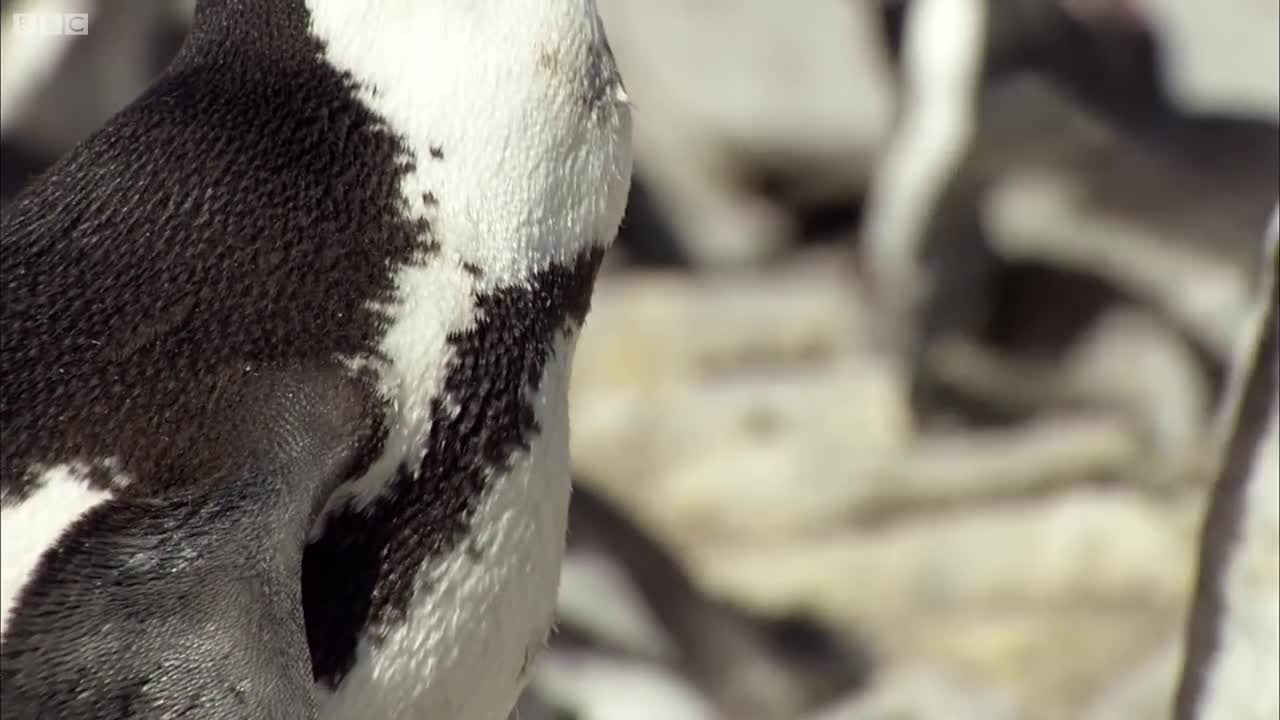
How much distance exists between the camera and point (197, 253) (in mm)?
1263

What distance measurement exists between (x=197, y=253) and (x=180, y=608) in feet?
0.75

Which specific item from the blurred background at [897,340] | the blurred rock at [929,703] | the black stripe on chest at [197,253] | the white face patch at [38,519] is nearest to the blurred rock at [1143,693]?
A: the blurred background at [897,340]

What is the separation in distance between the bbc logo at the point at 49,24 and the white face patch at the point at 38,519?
167 centimetres

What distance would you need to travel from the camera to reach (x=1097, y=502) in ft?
11.8

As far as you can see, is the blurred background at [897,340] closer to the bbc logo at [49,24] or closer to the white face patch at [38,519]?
the bbc logo at [49,24]

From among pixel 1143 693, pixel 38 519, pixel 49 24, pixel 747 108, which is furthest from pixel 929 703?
pixel 747 108

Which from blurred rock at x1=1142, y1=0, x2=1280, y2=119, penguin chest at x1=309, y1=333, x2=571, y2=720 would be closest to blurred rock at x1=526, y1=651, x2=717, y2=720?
penguin chest at x1=309, y1=333, x2=571, y2=720

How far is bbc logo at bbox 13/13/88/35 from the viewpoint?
8.91 ft

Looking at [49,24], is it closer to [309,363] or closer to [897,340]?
[309,363]

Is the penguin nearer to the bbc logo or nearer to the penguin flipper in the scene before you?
the penguin flipper

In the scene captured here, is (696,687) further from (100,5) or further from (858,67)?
(858,67)

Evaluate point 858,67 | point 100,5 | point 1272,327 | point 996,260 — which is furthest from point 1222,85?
point 1272,327

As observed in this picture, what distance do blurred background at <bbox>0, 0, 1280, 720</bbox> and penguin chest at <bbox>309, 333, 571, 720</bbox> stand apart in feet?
2.97

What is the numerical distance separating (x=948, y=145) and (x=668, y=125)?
134 centimetres
